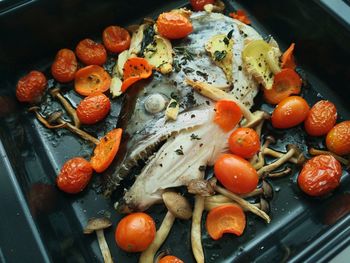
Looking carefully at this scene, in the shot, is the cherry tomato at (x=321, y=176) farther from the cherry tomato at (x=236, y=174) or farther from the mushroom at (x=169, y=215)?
the mushroom at (x=169, y=215)

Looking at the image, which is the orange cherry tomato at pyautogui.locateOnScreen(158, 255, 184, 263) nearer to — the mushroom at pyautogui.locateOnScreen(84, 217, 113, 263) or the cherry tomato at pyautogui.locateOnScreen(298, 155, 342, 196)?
the mushroom at pyautogui.locateOnScreen(84, 217, 113, 263)

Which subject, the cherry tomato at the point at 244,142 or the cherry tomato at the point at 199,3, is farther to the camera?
the cherry tomato at the point at 199,3

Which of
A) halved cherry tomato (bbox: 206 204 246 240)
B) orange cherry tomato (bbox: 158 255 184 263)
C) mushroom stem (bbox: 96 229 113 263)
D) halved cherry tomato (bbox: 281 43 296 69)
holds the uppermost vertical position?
halved cherry tomato (bbox: 281 43 296 69)

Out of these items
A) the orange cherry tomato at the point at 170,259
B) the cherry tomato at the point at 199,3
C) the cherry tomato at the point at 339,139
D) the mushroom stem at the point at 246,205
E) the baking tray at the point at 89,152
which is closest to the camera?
the baking tray at the point at 89,152

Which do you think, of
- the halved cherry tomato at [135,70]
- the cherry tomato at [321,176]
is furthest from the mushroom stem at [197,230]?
the halved cherry tomato at [135,70]

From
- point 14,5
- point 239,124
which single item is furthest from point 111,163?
point 14,5

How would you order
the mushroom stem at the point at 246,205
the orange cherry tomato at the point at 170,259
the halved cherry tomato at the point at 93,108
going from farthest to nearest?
the halved cherry tomato at the point at 93,108 → the mushroom stem at the point at 246,205 → the orange cherry tomato at the point at 170,259

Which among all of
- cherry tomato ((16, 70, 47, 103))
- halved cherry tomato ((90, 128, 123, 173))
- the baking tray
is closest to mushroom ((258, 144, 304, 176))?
the baking tray
